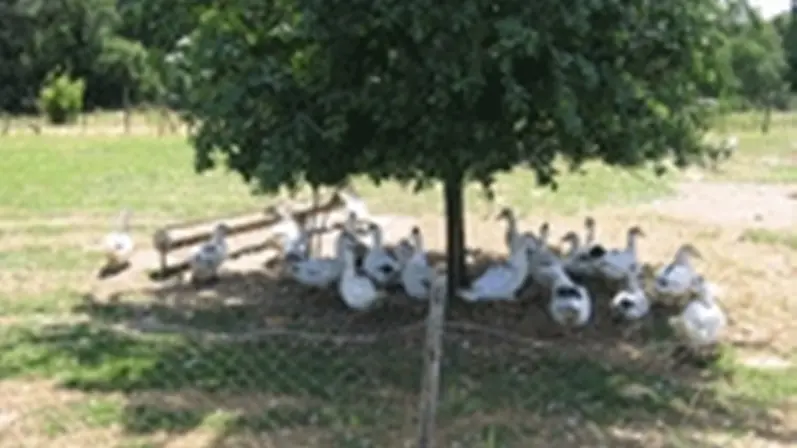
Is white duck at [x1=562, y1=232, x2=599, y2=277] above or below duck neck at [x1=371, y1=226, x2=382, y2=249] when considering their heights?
below

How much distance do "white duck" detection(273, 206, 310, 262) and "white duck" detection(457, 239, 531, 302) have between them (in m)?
1.86

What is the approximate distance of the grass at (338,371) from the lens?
23.5ft

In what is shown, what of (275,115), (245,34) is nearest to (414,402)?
(275,115)

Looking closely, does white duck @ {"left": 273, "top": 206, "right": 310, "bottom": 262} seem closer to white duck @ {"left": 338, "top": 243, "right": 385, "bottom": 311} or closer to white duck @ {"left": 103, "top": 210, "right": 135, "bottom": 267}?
white duck @ {"left": 338, "top": 243, "right": 385, "bottom": 311}

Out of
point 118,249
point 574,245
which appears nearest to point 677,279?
point 574,245

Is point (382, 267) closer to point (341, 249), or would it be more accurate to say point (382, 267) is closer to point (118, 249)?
point (341, 249)

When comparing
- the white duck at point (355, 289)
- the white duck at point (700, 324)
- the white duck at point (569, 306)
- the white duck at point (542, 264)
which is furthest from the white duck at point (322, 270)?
the white duck at point (700, 324)

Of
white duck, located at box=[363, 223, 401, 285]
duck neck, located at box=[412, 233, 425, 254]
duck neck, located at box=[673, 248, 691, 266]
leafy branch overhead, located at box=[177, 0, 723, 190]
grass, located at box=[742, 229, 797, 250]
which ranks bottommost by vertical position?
grass, located at box=[742, 229, 797, 250]

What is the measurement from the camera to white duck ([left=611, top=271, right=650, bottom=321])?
971 cm

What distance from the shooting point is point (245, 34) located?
904 centimetres

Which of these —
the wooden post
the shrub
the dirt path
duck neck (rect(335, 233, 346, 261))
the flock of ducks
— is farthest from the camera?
the shrub

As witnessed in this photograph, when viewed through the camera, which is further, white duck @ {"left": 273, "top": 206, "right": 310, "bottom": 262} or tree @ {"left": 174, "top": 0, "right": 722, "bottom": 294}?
white duck @ {"left": 273, "top": 206, "right": 310, "bottom": 262}

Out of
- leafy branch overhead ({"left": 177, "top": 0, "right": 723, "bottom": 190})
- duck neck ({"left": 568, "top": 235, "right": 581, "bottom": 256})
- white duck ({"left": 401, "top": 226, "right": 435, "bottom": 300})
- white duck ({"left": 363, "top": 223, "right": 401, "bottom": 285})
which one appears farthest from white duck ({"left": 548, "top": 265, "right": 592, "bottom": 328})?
duck neck ({"left": 568, "top": 235, "right": 581, "bottom": 256})

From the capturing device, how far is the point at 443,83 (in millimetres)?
8055
